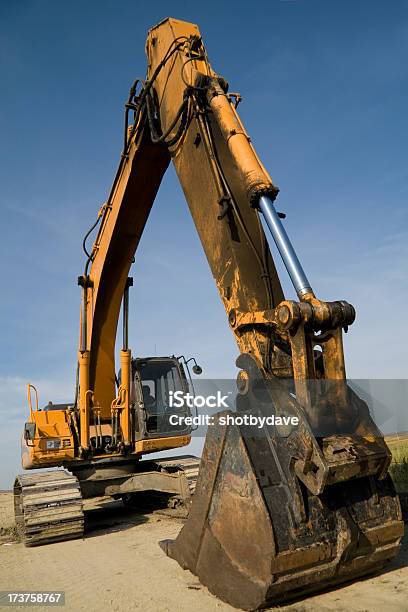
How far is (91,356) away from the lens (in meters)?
8.28

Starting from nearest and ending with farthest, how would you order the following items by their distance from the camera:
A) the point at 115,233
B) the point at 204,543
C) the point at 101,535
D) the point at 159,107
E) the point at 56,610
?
the point at 204,543
the point at 56,610
the point at 159,107
the point at 101,535
the point at 115,233

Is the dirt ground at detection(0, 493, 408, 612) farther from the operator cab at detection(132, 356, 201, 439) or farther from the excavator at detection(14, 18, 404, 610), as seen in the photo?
the operator cab at detection(132, 356, 201, 439)

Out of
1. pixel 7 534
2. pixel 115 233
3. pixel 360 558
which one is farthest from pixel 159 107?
pixel 7 534

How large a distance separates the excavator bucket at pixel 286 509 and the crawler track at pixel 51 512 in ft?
11.7

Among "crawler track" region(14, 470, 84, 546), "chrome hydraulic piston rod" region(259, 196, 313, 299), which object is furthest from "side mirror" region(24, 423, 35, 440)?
"chrome hydraulic piston rod" region(259, 196, 313, 299)

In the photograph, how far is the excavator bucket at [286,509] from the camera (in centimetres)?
322

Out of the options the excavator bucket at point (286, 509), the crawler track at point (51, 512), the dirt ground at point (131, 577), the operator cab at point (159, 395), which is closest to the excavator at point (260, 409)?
the excavator bucket at point (286, 509)

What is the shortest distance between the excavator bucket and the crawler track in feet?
11.7

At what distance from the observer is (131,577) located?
477 centimetres

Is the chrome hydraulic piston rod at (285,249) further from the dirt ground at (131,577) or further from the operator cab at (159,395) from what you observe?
the operator cab at (159,395)

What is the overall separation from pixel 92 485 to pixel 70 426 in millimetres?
954

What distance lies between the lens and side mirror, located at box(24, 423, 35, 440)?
7.70m

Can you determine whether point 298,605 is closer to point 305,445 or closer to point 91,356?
point 305,445

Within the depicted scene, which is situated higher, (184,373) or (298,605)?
(184,373)
